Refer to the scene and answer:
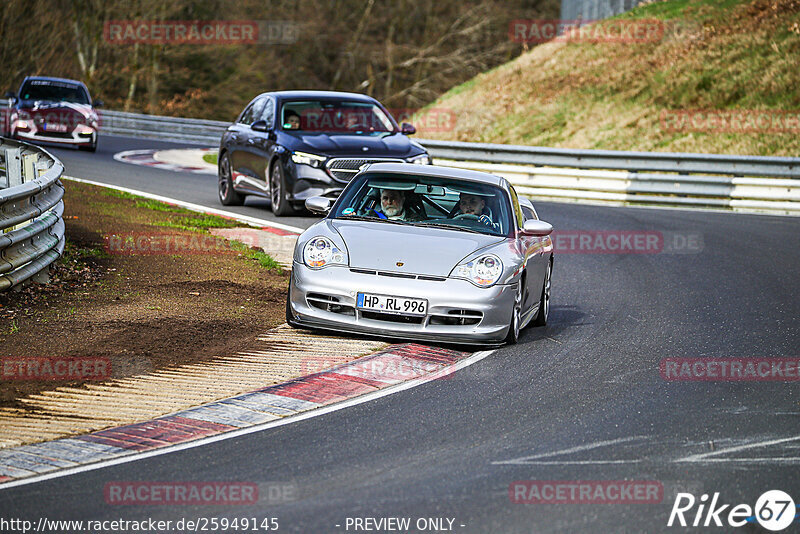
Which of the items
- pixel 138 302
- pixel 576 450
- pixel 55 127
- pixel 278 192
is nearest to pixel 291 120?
pixel 278 192

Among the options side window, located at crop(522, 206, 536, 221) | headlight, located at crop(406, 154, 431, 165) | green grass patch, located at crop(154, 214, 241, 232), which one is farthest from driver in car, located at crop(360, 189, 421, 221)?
headlight, located at crop(406, 154, 431, 165)

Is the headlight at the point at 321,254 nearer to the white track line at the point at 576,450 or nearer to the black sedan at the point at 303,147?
the white track line at the point at 576,450

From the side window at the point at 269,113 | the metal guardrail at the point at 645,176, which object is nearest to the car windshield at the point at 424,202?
the side window at the point at 269,113

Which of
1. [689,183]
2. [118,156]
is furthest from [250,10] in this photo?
[689,183]

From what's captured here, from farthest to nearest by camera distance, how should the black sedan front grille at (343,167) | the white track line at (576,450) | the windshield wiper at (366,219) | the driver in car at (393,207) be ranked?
the black sedan front grille at (343,167) → the driver in car at (393,207) → the windshield wiper at (366,219) → the white track line at (576,450)

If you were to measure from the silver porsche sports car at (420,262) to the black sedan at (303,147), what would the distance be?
19.4 feet

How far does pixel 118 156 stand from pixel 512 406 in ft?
72.7

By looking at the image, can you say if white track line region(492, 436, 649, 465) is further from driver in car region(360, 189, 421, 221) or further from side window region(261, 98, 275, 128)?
side window region(261, 98, 275, 128)

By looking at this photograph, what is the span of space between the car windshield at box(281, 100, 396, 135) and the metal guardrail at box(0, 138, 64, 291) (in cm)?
514

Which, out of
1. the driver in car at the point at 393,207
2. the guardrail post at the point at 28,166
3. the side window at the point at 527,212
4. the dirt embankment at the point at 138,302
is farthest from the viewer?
the guardrail post at the point at 28,166

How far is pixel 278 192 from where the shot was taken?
16.6m

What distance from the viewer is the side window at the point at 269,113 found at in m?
17.0

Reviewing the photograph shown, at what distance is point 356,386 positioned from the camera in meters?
7.54

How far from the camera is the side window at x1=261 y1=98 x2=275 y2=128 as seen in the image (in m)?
17.0
